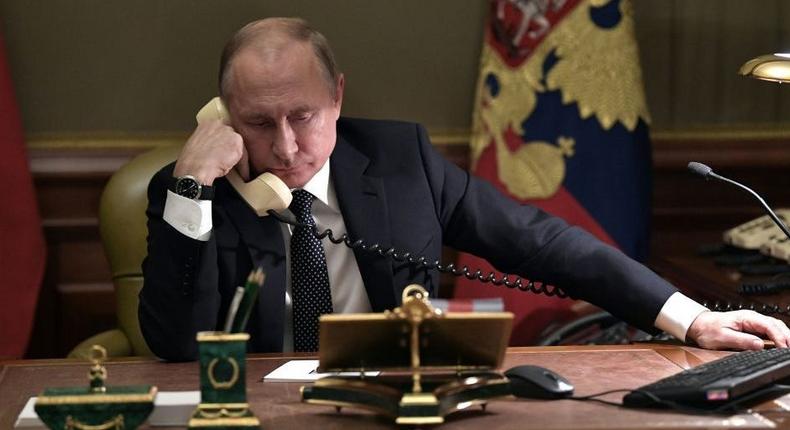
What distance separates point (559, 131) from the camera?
4.22 meters

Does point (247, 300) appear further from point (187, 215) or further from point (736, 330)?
point (736, 330)

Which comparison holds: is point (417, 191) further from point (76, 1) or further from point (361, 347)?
point (76, 1)

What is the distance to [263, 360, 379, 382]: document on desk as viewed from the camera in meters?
2.41

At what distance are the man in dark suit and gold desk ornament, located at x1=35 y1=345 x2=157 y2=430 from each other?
0.71 meters

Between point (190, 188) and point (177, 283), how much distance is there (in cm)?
22

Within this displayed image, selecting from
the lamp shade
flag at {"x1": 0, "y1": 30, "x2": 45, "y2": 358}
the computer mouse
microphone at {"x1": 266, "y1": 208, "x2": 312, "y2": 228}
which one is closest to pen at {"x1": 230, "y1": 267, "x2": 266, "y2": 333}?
the computer mouse

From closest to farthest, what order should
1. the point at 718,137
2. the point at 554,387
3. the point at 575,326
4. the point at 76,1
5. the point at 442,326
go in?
the point at 442,326 → the point at 554,387 → the point at 575,326 → the point at 76,1 → the point at 718,137

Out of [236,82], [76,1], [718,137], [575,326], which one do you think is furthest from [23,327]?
[718,137]

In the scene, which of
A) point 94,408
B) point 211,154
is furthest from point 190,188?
point 94,408

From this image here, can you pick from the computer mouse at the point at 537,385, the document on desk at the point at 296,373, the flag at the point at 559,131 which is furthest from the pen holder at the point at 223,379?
the flag at the point at 559,131

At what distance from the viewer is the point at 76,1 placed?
419 cm

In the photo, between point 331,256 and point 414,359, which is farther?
point 331,256

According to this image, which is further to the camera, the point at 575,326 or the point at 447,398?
the point at 575,326

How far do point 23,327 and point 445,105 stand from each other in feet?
5.26
